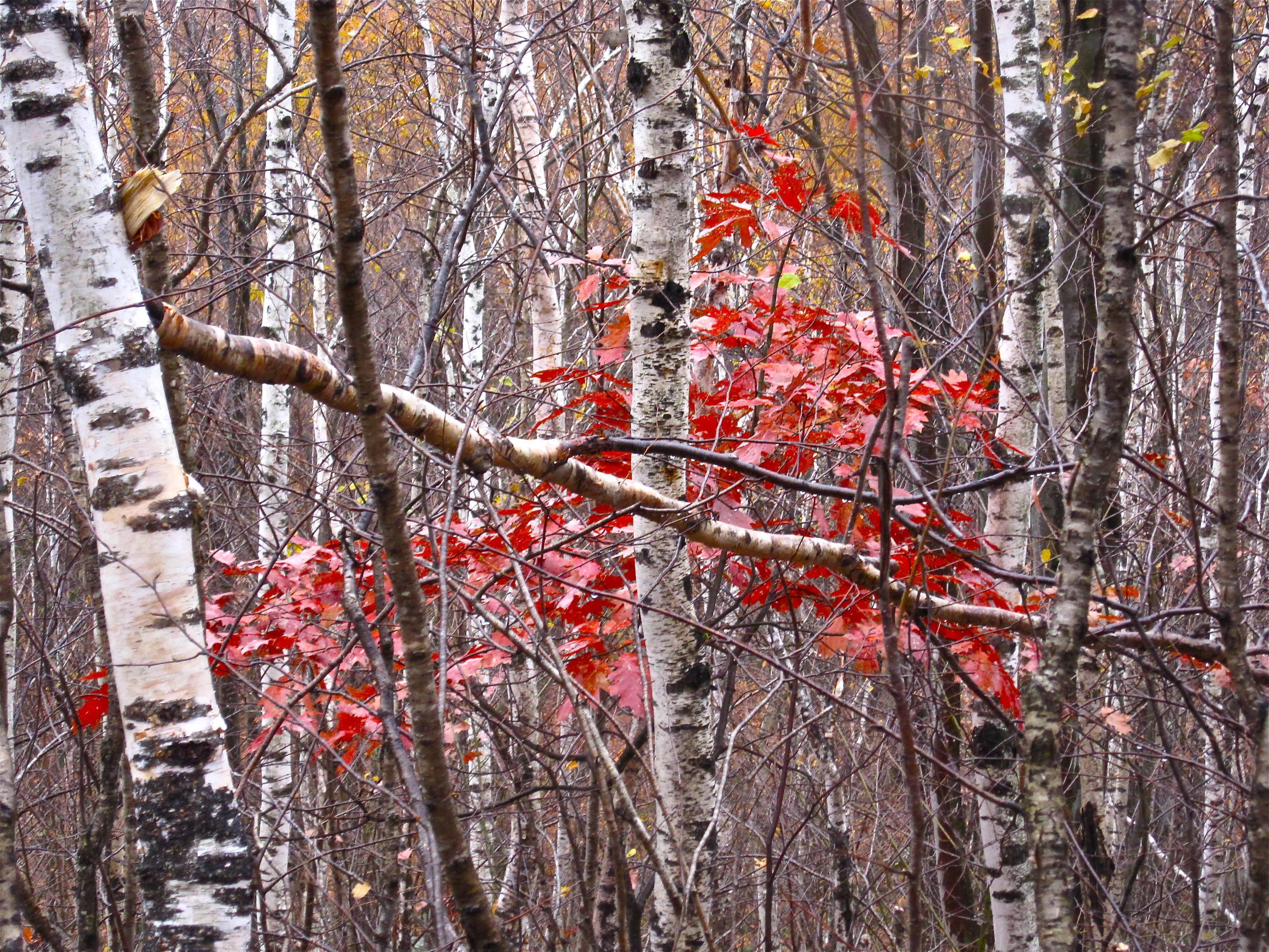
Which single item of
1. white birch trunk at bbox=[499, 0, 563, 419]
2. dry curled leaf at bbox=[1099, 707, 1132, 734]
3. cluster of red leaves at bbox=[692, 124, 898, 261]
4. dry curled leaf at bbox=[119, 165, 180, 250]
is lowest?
dry curled leaf at bbox=[1099, 707, 1132, 734]

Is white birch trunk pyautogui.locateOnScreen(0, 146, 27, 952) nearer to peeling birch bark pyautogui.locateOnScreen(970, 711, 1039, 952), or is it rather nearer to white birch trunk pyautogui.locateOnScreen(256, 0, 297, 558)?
white birch trunk pyautogui.locateOnScreen(256, 0, 297, 558)

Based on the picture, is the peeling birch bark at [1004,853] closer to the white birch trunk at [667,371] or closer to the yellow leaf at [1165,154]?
the white birch trunk at [667,371]

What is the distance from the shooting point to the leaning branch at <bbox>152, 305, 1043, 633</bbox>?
1.90 metres

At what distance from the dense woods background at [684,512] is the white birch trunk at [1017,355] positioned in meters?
0.02

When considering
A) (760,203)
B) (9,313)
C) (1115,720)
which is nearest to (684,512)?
(760,203)

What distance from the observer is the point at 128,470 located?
6.05 feet

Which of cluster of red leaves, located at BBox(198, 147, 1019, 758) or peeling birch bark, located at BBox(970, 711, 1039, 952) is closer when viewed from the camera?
cluster of red leaves, located at BBox(198, 147, 1019, 758)

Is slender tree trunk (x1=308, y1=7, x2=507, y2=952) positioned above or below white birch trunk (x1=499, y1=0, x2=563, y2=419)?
below

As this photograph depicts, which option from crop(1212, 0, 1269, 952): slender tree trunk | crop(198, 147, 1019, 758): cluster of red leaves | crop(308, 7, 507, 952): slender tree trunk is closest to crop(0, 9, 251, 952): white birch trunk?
crop(308, 7, 507, 952): slender tree trunk

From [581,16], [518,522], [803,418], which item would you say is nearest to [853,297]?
[803,418]

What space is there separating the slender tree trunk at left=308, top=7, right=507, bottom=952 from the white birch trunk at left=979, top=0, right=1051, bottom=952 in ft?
8.42

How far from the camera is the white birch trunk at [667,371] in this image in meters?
2.72

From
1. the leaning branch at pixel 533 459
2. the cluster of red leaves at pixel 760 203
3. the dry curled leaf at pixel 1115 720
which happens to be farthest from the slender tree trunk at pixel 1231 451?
the cluster of red leaves at pixel 760 203

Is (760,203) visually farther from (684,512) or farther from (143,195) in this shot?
(143,195)
